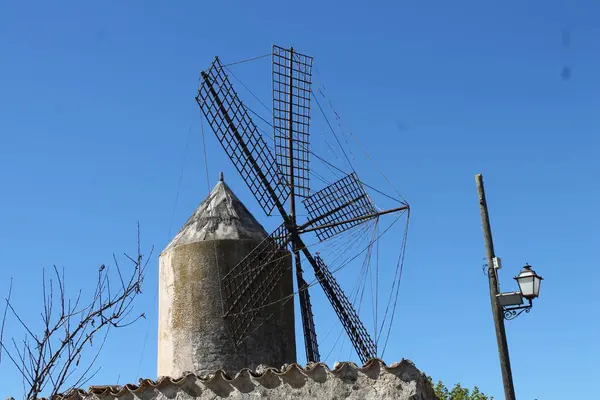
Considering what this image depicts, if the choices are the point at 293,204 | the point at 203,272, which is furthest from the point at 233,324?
the point at 293,204

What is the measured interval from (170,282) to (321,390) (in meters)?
4.30

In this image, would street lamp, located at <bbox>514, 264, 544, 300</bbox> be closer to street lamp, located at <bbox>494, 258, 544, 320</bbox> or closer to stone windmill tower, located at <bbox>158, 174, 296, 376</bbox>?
street lamp, located at <bbox>494, 258, 544, 320</bbox>

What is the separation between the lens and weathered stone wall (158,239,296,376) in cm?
1155

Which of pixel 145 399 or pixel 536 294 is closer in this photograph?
pixel 536 294

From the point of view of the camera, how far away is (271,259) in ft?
40.3

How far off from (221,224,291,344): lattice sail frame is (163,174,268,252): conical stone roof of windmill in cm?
26

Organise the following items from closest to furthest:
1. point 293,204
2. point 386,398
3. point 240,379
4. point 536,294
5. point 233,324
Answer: point 536,294
point 386,398
point 240,379
point 233,324
point 293,204

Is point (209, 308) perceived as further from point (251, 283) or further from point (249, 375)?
point (249, 375)

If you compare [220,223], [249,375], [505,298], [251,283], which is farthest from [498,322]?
[220,223]

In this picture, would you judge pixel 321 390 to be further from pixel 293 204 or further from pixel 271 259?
pixel 293 204

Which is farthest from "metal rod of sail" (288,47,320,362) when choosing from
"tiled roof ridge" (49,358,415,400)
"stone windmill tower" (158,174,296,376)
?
"tiled roof ridge" (49,358,415,400)

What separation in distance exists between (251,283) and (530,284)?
16.6 feet

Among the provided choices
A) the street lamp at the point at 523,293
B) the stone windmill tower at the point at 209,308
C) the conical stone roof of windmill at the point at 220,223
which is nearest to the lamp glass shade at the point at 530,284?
the street lamp at the point at 523,293

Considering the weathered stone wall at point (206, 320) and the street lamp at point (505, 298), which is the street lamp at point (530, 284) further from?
the weathered stone wall at point (206, 320)
